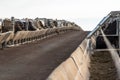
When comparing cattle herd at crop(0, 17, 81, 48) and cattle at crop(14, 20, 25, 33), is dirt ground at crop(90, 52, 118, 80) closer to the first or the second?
cattle herd at crop(0, 17, 81, 48)

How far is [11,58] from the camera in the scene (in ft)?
76.9

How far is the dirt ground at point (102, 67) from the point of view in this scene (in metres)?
18.0

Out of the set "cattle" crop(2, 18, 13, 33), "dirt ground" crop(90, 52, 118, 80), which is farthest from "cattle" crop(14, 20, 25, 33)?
"dirt ground" crop(90, 52, 118, 80)

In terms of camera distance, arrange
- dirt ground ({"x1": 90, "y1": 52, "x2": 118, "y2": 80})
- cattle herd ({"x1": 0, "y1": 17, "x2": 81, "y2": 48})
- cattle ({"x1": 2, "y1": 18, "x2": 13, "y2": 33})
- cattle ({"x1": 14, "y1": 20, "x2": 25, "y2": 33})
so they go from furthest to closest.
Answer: cattle ({"x1": 14, "y1": 20, "x2": 25, "y2": 33}) → cattle ({"x1": 2, "y1": 18, "x2": 13, "y2": 33}) → cattle herd ({"x1": 0, "y1": 17, "x2": 81, "y2": 48}) → dirt ground ({"x1": 90, "y1": 52, "x2": 118, "y2": 80})

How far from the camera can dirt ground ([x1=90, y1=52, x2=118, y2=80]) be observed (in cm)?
1800

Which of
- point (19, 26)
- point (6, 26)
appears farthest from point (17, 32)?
point (19, 26)

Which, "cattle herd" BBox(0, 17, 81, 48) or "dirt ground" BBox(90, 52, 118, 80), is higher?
"cattle herd" BBox(0, 17, 81, 48)

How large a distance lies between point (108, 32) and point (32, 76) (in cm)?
1354

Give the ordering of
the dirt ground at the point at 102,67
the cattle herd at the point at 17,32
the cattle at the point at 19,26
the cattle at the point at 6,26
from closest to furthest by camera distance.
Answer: the dirt ground at the point at 102,67 → the cattle herd at the point at 17,32 → the cattle at the point at 6,26 → the cattle at the point at 19,26

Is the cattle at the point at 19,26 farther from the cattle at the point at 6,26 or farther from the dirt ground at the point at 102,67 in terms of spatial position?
the dirt ground at the point at 102,67

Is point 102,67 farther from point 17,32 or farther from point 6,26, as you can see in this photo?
point 6,26

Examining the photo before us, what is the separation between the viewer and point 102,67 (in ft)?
69.1

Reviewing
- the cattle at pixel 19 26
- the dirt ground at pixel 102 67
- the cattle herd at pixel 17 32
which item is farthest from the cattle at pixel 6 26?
the dirt ground at pixel 102 67

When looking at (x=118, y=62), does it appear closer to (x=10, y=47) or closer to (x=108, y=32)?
(x=108, y=32)
